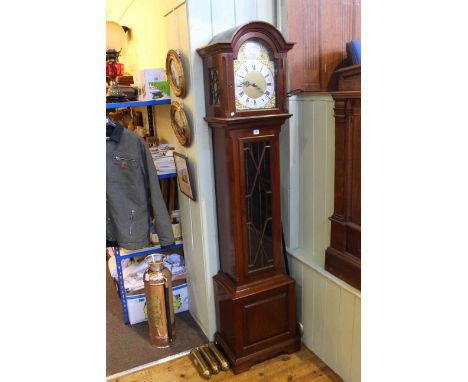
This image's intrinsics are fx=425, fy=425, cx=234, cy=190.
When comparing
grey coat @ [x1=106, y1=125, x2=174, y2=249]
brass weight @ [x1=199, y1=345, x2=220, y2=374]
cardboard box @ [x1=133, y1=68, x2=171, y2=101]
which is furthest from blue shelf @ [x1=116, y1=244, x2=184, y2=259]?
cardboard box @ [x1=133, y1=68, x2=171, y2=101]

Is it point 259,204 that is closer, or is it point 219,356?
point 259,204

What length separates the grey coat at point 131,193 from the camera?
95.0 inches

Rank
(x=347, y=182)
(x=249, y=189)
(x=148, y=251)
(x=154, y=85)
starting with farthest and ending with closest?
(x=148, y=251) → (x=154, y=85) → (x=249, y=189) → (x=347, y=182)

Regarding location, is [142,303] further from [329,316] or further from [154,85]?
[154,85]

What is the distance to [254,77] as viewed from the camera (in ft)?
6.53

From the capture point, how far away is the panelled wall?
2041mm

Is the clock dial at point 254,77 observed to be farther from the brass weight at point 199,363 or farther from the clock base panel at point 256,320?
the brass weight at point 199,363

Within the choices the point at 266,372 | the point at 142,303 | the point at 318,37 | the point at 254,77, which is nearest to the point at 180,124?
the point at 254,77

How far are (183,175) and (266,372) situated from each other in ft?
3.78

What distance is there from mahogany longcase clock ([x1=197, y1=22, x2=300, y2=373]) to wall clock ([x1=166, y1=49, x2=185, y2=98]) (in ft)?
0.51

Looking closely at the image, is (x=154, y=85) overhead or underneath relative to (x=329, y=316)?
overhead

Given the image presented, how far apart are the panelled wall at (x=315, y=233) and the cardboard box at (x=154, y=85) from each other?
2.57ft
